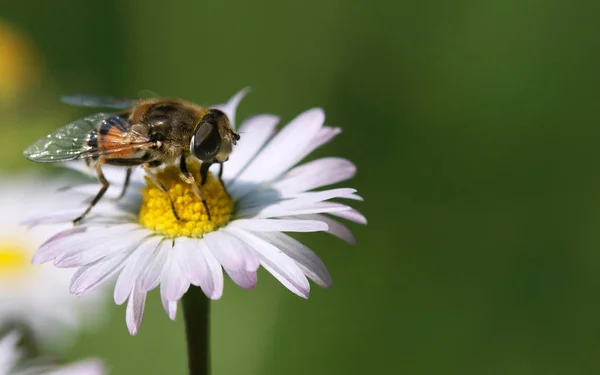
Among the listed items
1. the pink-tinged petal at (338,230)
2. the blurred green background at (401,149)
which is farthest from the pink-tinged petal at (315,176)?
the blurred green background at (401,149)

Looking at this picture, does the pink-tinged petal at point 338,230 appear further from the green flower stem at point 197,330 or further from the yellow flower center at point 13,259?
the yellow flower center at point 13,259

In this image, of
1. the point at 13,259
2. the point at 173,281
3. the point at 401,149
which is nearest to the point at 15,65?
the point at 13,259

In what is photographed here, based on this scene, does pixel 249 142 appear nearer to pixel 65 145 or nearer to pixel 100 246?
pixel 65 145

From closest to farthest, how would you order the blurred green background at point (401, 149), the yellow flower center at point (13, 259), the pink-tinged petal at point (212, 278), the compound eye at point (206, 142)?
the pink-tinged petal at point (212, 278)
the compound eye at point (206, 142)
the yellow flower center at point (13, 259)
the blurred green background at point (401, 149)

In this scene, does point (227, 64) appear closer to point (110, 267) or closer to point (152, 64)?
point (152, 64)

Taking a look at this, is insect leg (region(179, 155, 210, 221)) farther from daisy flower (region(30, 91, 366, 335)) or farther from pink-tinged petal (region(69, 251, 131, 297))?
pink-tinged petal (region(69, 251, 131, 297))

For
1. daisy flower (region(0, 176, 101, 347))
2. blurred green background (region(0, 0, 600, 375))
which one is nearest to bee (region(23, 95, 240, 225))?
daisy flower (region(0, 176, 101, 347))

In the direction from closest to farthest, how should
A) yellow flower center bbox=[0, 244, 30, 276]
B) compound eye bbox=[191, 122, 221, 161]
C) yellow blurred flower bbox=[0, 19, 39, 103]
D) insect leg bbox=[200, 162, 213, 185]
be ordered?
compound eye bbox=[191, 122, 221, 161] → insect leg bbox=[200, 162, 213, 185] → yellow flower center bbox=[0, 244, 30, 276] → yellow blurred flower bbox=[0, 19, 39, 103]
